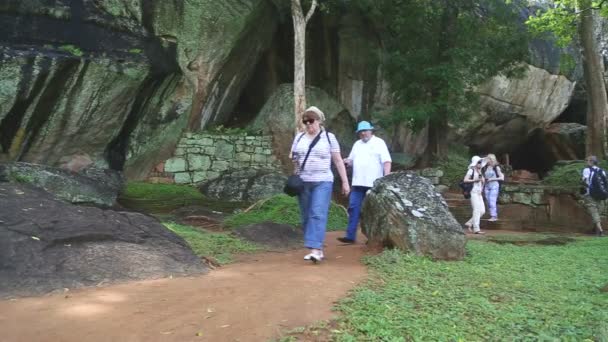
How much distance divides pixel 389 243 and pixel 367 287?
1.74 metres

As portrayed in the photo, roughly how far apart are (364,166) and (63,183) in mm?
5817

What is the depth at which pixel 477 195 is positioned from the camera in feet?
28.1

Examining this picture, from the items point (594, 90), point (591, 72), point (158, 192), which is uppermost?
point (591, 72)

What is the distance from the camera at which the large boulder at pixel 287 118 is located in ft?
45.1

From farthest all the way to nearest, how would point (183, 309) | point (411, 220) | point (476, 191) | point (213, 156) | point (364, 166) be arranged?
point (213, 156) → point (476, 191) → point (364, 166) → point (411, 220) → point (183, 309)

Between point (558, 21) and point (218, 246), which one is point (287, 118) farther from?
point (218, 246)

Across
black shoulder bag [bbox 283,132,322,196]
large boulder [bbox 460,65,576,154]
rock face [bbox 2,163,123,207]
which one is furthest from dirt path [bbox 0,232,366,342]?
large boulder [bbox 460,65,576,154]

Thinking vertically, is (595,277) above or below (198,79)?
below

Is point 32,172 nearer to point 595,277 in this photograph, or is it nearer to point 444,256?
point 444,256

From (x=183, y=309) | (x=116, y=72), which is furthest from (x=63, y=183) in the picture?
(x=183, y=309)

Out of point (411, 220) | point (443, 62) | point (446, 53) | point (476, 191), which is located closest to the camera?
point (411, 220)

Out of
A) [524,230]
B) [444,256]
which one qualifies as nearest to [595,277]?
[444,256]

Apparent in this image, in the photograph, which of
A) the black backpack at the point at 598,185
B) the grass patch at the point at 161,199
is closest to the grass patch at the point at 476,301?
the black backpack at the point at 598,185

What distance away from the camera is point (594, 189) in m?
9.16
